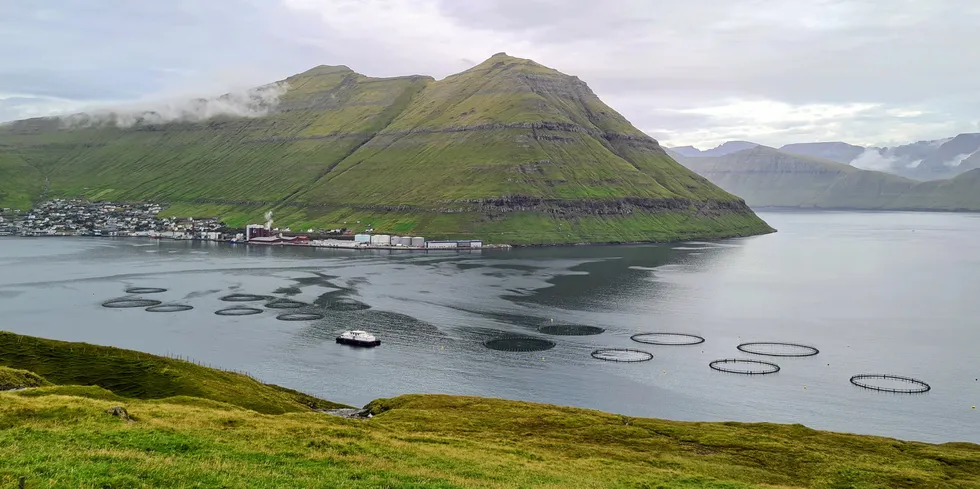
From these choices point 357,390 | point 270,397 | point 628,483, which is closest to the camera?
point 628,483

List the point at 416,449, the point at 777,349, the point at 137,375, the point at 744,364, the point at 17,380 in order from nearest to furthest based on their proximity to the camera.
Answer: the point at 416,449 < the point at 17,380 < the point at 137,375 < the point at 744,364 < the point at 777,349

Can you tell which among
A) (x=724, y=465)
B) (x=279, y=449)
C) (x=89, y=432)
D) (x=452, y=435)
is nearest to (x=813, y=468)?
(x=724, y=465)

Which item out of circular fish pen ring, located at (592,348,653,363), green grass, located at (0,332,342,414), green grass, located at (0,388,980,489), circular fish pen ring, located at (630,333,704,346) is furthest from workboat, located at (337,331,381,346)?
green grass, located at (0,388,980,489)

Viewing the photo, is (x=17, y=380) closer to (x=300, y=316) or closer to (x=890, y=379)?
(x=300, y=316)

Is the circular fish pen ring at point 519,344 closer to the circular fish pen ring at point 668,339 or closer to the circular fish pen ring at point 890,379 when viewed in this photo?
the circular fish pen ring at point 668,339

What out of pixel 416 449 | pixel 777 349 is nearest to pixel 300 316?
pixel 777 349

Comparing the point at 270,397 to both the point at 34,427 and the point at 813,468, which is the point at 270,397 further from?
the point at 813,468

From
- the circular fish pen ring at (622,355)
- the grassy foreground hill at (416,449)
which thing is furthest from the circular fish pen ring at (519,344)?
the grassy foreground hill at (416,449)
